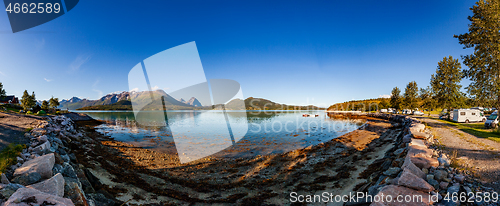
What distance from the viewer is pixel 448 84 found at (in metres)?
35.2

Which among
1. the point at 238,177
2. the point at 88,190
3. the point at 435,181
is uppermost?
the point at 435,181

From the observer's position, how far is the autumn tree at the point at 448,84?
34375 millimetres

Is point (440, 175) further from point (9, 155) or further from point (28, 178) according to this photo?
point (9, 155)

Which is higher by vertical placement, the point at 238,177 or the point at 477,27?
the point at 477,27

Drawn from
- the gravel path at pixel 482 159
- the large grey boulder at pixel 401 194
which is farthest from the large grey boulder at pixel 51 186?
the gravel path at pixel 482 159

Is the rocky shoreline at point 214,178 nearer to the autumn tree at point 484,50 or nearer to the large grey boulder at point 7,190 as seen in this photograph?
the large grey boulder at point 7,190

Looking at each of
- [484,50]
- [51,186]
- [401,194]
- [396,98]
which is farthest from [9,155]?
[396,98]

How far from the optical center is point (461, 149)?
9.00 m

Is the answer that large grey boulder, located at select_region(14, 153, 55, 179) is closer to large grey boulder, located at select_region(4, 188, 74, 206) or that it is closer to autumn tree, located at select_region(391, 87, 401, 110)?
large grey boulder, located at select_region(4, 188, 74, 206)

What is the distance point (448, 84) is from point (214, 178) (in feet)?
162

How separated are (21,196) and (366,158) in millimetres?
16533

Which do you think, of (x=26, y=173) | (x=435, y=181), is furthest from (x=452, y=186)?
(x=26, y=173)

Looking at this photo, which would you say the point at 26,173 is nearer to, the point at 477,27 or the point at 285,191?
the point at 285,191

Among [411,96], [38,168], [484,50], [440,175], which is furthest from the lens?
[411,96]
